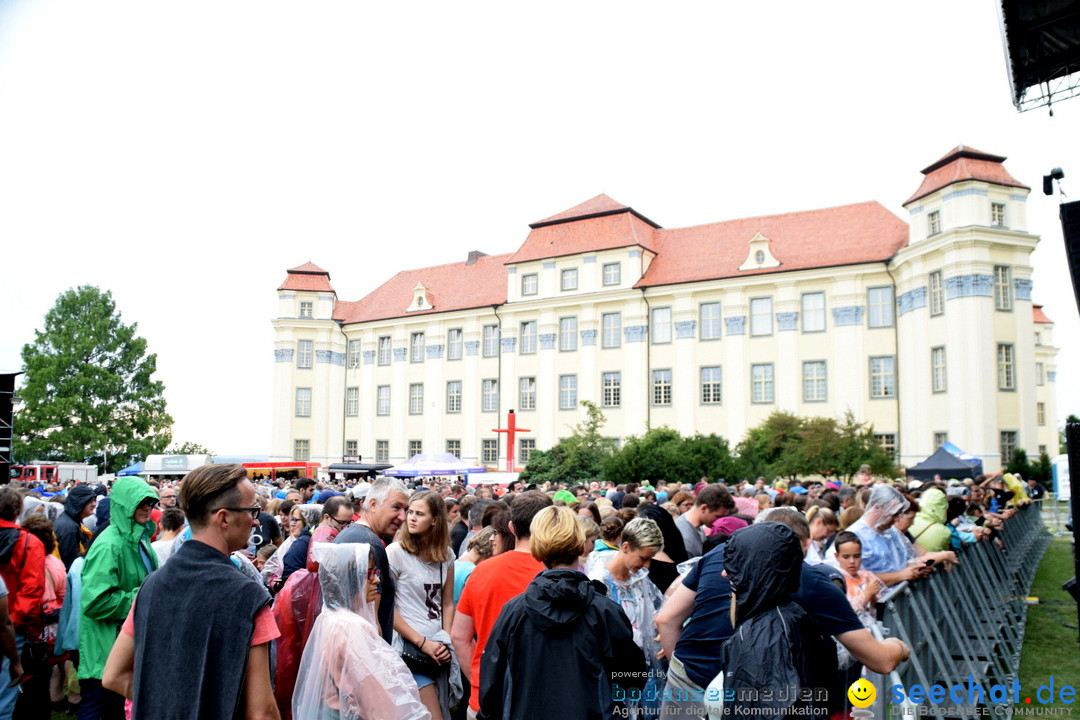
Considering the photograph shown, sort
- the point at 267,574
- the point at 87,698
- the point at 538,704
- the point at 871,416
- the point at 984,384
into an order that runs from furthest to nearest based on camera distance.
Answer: the point at 871,416
the point at 984,384
the point at 267,574
the point at 87,698
the point at 538,704

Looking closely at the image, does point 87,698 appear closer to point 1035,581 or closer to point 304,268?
point 1035,581

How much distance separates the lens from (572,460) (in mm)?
36156

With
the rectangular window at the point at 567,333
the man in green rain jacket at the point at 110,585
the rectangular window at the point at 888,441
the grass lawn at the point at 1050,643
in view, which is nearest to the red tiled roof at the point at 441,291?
the rectangular window at the point at 567,333

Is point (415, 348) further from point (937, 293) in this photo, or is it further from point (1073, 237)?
point (1073, 237)

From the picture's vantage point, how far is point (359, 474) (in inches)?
1779

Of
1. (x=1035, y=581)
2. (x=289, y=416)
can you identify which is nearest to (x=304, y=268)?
(x=289, y=416)

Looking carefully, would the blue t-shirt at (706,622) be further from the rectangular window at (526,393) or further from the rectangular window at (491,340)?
the rectangular window at (491,340)

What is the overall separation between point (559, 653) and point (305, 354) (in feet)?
178

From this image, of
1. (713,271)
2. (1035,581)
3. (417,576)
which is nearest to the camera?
(417,576)

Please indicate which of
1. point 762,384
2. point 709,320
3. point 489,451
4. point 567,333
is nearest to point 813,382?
point 762,384

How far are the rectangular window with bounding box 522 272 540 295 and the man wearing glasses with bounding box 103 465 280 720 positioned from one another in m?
44.8

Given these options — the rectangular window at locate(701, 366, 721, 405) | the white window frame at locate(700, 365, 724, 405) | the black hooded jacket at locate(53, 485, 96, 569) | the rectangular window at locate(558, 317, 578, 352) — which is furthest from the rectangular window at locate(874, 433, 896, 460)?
the black hooded jacket at locate(53, 485, 96, 569)

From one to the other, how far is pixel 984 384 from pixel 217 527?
36086 mm

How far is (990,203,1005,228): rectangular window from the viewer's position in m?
33.7
